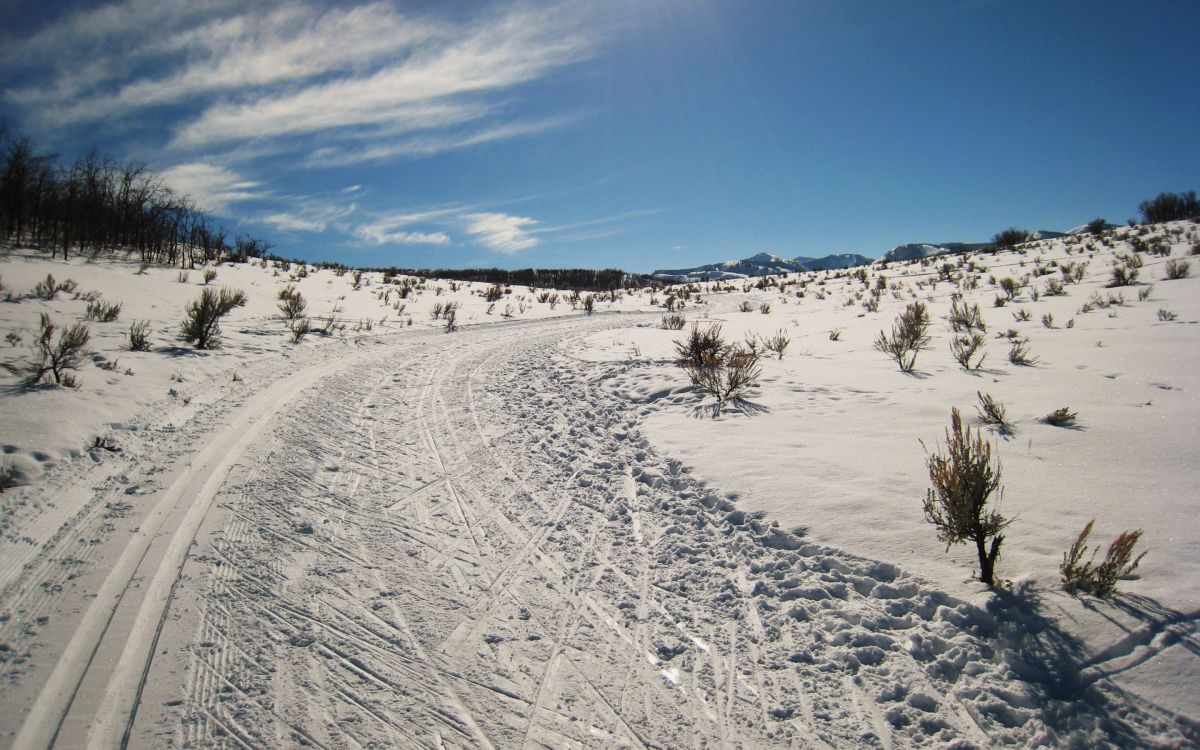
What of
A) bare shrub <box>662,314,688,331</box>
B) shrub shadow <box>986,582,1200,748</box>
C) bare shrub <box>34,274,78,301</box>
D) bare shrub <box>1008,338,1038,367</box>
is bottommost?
shrub shadow <box>986,582,1200,748</box>

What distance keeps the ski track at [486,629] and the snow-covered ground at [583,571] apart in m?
0.01

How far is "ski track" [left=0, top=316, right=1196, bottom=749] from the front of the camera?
79.0 inches

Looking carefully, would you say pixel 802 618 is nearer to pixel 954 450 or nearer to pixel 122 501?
pixel 954 450

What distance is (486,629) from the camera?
2.59m

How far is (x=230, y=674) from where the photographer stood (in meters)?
2.19

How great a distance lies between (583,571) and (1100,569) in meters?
2.70

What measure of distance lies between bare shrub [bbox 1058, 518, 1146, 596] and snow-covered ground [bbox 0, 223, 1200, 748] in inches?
3.3

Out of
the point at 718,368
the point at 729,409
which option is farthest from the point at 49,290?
the point at 729,409

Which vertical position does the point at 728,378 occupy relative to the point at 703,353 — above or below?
below

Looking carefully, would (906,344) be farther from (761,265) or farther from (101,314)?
(761,265)

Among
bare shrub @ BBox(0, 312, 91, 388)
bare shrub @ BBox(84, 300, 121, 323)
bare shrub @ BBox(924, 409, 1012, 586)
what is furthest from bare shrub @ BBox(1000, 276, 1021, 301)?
bare shrub @ BBox(84, 300, 121, 323)

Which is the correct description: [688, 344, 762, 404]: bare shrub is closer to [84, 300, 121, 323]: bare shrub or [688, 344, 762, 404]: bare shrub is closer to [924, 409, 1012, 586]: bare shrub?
[924, 409, 1012, 586]: bare shrub

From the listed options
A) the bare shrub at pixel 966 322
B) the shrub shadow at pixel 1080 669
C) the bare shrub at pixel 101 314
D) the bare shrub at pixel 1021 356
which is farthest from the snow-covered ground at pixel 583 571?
the bare shrub at pixel 966 322

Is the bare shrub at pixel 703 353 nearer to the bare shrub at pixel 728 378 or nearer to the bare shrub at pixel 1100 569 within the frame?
the bare shrub at pixel 728 378
